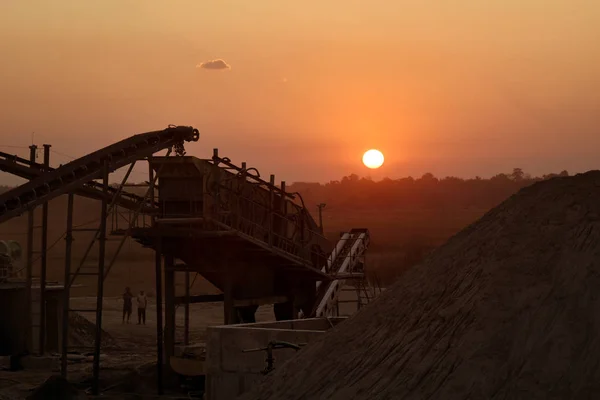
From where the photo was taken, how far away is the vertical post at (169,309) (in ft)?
97.0

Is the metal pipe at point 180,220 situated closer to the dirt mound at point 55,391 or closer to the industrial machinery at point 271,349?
the dirt mound at point 55,391

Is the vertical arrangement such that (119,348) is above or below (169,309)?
below

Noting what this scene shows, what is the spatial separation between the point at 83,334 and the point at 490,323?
31.4 m

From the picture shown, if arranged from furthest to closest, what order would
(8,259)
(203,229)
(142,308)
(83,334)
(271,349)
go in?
(142,308) → (83,334) → (8,259) → (203,229) → (271,349)

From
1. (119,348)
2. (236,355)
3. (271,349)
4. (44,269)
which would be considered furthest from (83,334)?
(271,349)

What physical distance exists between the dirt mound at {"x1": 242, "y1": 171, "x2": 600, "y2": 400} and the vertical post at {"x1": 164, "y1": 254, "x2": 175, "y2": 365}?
42.6 ft

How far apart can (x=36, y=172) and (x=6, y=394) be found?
7.46 meters

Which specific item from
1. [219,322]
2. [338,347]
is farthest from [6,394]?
[219,322]

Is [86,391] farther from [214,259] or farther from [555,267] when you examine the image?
[555,267]

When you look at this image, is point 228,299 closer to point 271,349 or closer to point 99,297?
point 99,297

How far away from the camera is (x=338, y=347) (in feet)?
52.8

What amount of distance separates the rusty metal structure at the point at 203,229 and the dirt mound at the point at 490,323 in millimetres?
10984

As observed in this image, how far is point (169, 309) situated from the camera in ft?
98.6

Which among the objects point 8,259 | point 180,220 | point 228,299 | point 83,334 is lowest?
point 83,334
